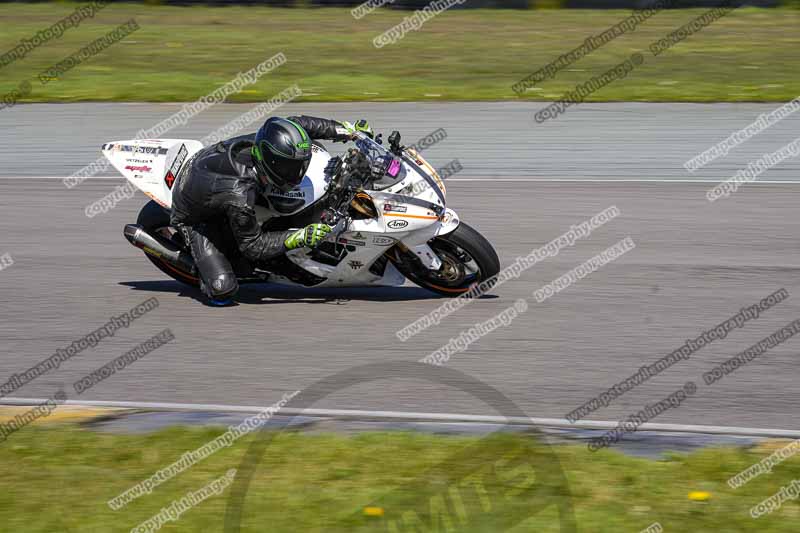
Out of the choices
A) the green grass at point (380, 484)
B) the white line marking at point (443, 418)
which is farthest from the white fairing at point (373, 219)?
the green grass at point (380, 484)

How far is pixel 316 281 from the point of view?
9.27 meters

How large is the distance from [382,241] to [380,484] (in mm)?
3075

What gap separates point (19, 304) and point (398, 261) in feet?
10.7

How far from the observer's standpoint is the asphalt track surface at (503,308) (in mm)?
7621

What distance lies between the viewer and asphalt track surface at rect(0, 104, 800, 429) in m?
7.62

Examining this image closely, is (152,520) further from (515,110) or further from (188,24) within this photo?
(188,24)

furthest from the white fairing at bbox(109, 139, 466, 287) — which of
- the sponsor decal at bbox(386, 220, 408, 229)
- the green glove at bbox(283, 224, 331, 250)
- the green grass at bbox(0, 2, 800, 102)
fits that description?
the green grass at bbox(0, 2, 800, 102)

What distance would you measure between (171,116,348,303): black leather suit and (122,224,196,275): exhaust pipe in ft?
0.70

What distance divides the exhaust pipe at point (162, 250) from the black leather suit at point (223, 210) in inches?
8.4

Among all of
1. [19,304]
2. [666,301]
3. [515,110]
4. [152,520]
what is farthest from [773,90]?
[152,520]

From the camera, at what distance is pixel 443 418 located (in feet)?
23.0

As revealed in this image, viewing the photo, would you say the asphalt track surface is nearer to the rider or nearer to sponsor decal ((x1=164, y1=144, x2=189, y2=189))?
the rider

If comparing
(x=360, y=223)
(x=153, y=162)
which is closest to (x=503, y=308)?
(x=360, y=223)

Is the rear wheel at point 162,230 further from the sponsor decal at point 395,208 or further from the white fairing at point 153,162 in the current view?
the sponsor decal at point 395,208
